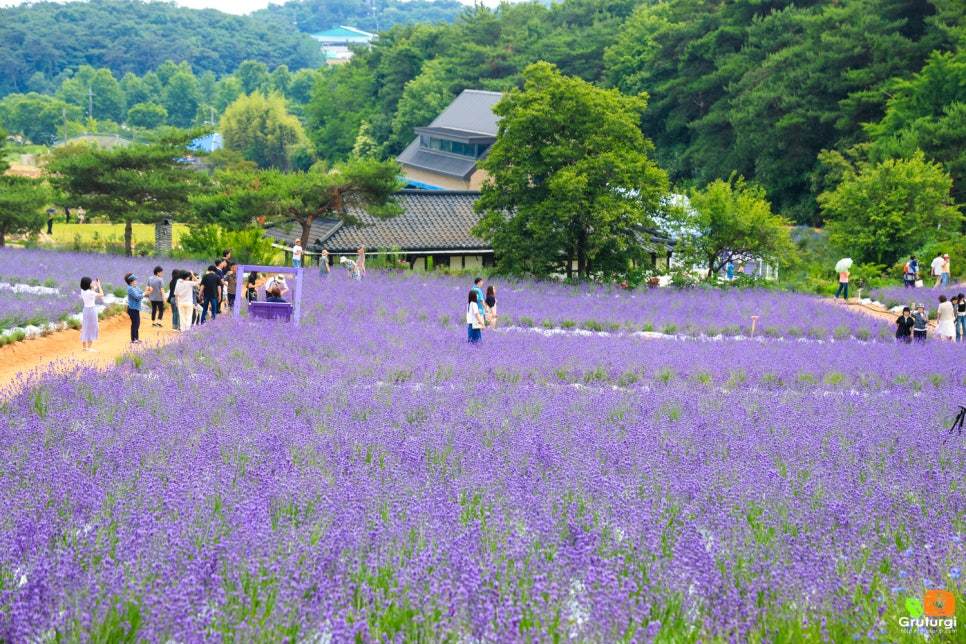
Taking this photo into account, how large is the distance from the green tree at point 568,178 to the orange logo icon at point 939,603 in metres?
21.6

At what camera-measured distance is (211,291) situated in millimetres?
18094

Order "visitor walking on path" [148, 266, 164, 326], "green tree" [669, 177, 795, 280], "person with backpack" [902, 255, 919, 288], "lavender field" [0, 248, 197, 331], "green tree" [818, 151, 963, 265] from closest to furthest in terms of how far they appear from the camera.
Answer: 1. "lavender field" [0, 248, 197, 331]
2. "visitor walking on path" [148, 266, 164, 326]
3. "person with backpack" [902, 255, 919, 288]
4. "green tree" [669, 177, 795, 280]
5. "green tree" [818, 151, 963, 265]

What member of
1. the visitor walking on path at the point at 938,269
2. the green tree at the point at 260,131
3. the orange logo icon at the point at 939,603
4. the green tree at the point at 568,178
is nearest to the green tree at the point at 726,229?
the green tree at the point at 568,178

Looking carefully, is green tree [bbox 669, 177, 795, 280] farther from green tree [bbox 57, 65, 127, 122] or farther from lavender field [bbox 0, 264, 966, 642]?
green tree [bbox 57, 65, 127, 122]

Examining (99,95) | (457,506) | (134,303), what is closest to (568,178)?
(134,303)

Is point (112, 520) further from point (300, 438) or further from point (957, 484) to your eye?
point (957, 484)

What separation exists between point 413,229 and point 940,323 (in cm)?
2138

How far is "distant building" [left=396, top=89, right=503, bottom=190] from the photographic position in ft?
190

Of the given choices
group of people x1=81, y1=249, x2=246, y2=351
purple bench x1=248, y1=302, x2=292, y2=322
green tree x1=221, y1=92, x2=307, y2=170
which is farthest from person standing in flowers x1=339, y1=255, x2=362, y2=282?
green tree x1=221, y1=92, x2=307, y2=170

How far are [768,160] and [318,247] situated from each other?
25270mm

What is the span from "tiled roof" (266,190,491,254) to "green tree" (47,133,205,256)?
13.4 feet

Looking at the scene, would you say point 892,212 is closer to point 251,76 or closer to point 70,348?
point 70,348

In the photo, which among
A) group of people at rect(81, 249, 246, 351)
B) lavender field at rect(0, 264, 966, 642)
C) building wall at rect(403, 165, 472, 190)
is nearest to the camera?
lavender field at rect(0, 264, 966, 642)

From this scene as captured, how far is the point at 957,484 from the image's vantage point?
7.21 meters
